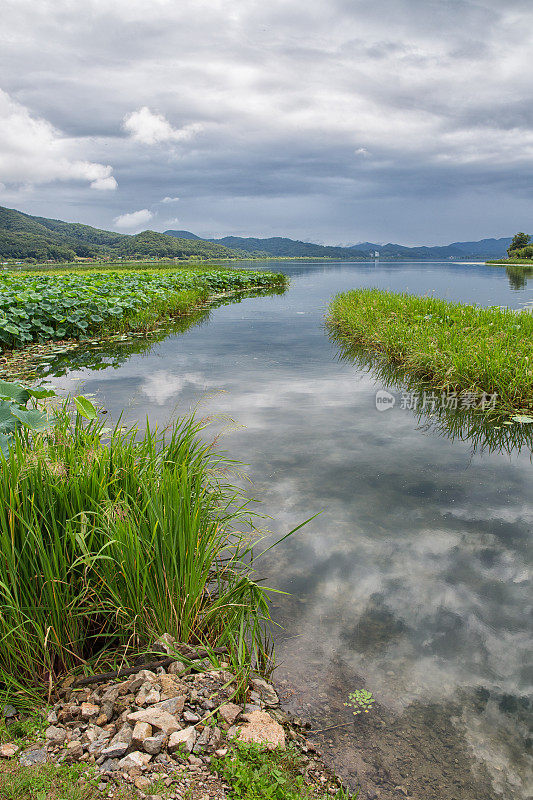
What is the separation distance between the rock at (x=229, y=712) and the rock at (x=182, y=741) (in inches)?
6.7

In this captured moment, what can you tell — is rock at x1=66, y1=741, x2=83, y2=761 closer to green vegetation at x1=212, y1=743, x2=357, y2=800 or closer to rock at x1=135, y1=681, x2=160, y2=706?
rock at x1=135, y1=681, x2=160, y2=706

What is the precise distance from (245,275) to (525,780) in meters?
34.1

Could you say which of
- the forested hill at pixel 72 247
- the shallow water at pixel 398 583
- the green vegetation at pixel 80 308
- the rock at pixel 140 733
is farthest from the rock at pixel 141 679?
the forested hill at pixel 72 247

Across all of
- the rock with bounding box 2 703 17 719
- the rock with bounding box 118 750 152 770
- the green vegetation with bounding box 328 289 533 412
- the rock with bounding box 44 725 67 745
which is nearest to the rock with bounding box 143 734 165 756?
the rock with bounding box 118 750 152 770

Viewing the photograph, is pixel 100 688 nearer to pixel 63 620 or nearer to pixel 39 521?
pixel 63 620

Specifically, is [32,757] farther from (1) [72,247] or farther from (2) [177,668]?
(1) [72,247]

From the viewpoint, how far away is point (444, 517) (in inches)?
168

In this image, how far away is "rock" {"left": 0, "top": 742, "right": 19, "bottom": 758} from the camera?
1.92 m

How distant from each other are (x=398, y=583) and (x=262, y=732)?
1.62m

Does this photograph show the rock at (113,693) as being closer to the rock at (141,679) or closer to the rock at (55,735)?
the rock at (141,679)

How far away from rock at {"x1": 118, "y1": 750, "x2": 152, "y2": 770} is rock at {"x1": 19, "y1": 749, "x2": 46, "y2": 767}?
323 mm

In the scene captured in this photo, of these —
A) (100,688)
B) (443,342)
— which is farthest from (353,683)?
(443,342)

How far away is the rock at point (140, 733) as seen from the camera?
1908 mm

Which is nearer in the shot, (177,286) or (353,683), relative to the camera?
(353,683)
